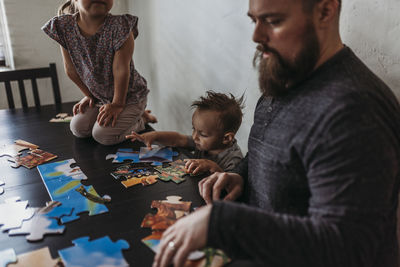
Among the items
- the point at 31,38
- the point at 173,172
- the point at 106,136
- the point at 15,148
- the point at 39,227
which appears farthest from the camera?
the point at 31,38

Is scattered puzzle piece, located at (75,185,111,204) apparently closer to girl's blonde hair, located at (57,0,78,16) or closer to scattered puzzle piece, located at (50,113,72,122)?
scattered puzzle piece, located at (50,113,72,122)

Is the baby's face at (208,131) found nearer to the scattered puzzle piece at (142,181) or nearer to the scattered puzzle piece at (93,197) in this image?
the scattered puzzle piece at (142,181)

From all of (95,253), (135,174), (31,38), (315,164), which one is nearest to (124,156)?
(135,174)

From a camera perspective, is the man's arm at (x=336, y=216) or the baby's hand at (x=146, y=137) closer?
the man's arm at (x=336, y=216)

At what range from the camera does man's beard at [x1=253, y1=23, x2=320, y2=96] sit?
76 centimetres

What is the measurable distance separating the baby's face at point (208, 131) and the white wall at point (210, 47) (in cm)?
28

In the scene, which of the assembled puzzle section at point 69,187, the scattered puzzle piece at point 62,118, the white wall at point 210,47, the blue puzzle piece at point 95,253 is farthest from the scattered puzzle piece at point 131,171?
the scattered puzzle piece at point 62,118

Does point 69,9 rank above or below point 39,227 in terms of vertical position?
above

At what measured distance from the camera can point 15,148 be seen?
4.93 feet

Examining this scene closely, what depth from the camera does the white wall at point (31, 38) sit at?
9.38 ft

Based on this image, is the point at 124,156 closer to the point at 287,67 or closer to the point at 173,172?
the point at 173,172

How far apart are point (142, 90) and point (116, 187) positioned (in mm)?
925

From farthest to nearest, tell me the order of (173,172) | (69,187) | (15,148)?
(15,148), (173,172), (69,187)

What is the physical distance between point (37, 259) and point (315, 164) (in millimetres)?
670
